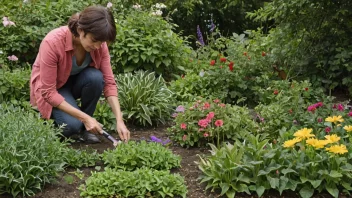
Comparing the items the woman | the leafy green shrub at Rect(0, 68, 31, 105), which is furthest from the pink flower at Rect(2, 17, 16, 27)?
the woman

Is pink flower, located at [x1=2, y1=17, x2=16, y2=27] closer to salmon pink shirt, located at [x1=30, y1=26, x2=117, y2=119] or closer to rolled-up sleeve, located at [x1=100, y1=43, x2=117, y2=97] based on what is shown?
salmon pink shirt, located at [x1=30, y1=26, x2=117, y2=119]

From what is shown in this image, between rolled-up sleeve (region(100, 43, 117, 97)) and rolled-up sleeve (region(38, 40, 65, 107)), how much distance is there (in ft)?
1.56

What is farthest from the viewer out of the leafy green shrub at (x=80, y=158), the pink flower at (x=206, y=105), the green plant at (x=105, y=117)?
the green plant at (x=105, y=117)

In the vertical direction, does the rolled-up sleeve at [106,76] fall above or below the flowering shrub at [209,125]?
above

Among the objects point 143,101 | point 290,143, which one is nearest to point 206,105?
point 143,101

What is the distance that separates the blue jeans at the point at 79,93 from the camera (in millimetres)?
4734

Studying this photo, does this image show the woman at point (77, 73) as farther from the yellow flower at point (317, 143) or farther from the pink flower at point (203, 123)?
the yellow flower at point (317, 143)

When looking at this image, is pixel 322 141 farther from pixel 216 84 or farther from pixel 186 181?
pixel 216 84

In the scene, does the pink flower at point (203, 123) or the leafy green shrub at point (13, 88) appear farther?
the leafy green shrub at point (13, 88)

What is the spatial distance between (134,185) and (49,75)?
122 centimetres

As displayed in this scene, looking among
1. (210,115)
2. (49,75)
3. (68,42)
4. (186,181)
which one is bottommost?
(186,181)

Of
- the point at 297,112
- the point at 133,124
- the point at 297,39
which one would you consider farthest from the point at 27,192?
the point at 297,39

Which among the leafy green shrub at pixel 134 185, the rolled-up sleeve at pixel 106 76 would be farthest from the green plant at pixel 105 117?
the leafy green shrub at pixel 134 185

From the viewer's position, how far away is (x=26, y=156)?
370cm
